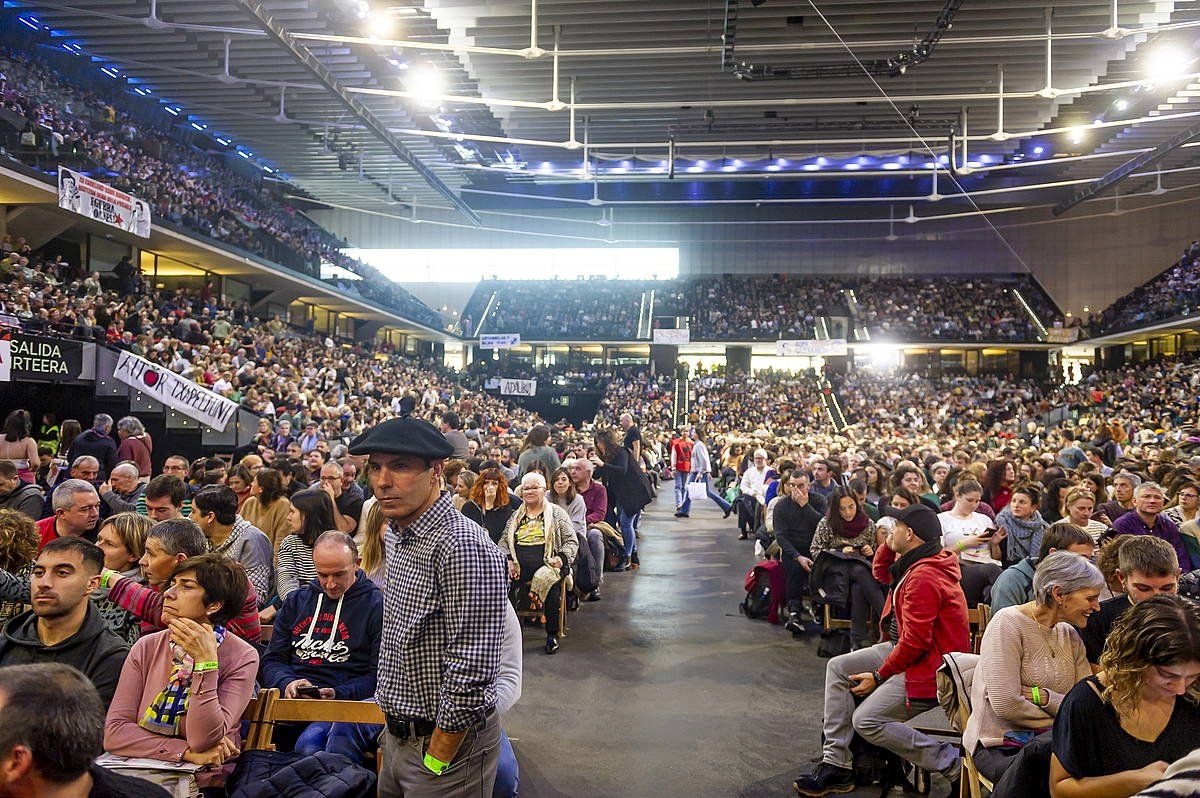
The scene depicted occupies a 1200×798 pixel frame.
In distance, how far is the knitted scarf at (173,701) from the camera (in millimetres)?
2785

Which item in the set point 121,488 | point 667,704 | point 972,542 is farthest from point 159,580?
point 972,542

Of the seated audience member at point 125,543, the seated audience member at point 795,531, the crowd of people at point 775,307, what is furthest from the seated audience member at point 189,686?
the crowd of people at point 775,307

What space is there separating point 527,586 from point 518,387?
84.5 feet

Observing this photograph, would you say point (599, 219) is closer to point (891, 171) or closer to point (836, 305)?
point (836, 305)

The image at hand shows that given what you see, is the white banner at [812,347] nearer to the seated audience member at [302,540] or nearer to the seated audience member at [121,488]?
the seated audience member at [121,488]

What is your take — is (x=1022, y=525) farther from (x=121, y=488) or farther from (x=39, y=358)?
(x=39, y=358)

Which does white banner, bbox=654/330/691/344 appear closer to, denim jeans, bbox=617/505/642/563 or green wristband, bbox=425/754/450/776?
denim jeans, bbox=617/505/642/563

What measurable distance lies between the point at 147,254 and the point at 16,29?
5929 millimetres

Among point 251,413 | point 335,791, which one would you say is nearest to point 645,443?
point 251,413

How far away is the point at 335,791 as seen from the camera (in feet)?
9.64

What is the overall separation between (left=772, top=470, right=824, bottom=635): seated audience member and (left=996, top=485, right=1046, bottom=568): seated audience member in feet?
5.60

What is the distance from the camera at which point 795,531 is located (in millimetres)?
7570

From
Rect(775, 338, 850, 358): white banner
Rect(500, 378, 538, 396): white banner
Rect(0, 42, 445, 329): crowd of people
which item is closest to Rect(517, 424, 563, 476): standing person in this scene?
Rect(0, 42, 445, 329): crowd of people

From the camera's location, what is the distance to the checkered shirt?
7.38 ft
